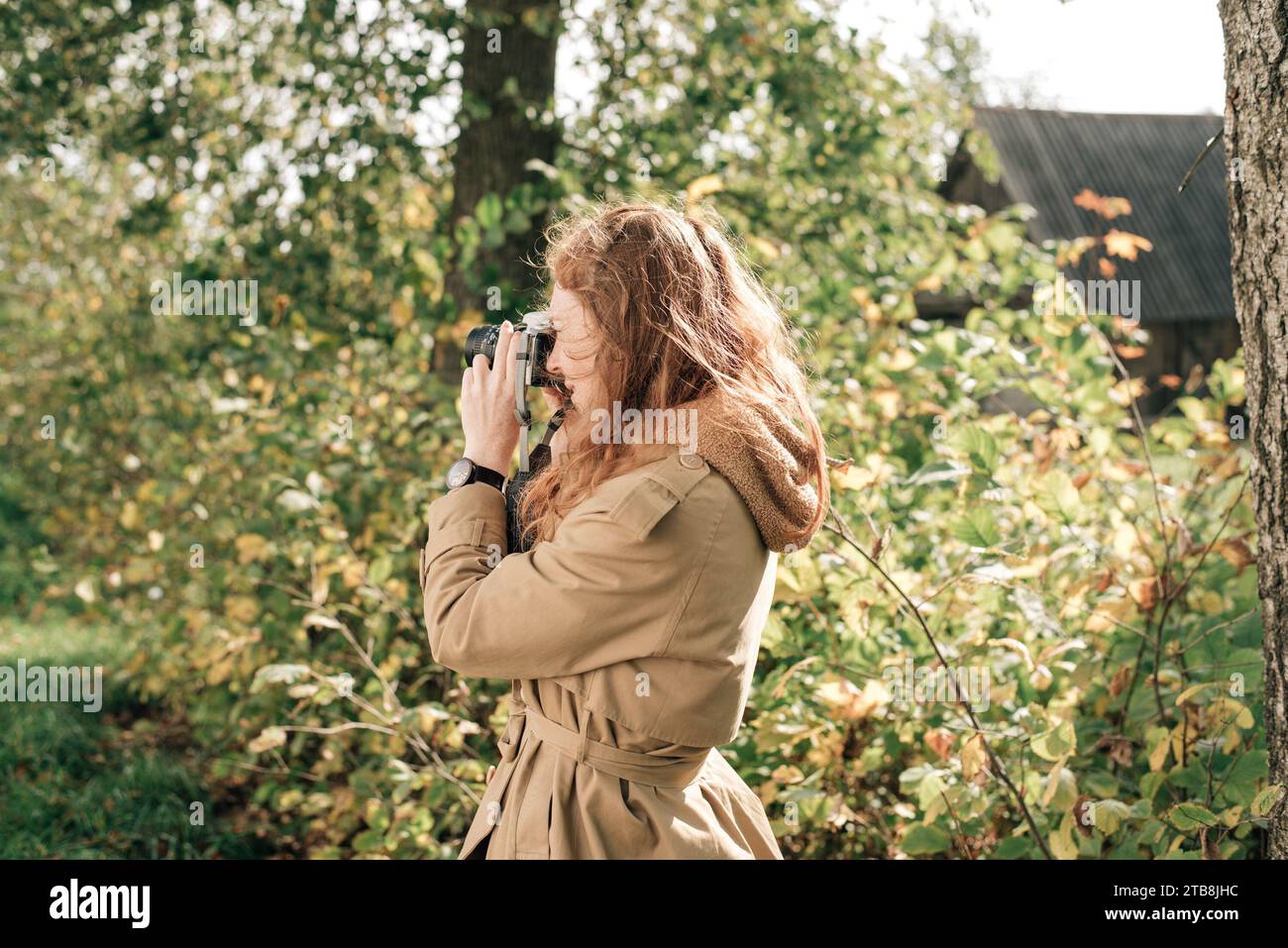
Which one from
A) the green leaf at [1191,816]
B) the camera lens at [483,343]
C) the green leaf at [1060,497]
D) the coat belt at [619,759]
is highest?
the camera lens at [483,343]

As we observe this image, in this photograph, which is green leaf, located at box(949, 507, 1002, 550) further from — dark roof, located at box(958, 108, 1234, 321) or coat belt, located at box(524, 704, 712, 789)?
dark roof, located at box(958, 108, 1234, 321)

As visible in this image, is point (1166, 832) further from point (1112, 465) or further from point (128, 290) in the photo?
point (128, 290)

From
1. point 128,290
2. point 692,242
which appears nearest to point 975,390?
point 692,242

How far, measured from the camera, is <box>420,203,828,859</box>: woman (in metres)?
1.60

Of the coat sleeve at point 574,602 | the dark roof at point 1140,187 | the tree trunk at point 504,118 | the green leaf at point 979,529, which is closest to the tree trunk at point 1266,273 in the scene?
the green leaf at point 979,529

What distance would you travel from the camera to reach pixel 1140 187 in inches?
752

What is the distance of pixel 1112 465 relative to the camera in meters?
3.51

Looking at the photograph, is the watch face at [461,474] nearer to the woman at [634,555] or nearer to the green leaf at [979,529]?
the woman at [634,555]

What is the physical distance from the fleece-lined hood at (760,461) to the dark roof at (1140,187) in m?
16.9

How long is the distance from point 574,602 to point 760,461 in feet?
1.10

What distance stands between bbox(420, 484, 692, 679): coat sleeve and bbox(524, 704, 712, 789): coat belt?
11 centimetres

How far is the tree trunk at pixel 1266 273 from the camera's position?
2018mm
